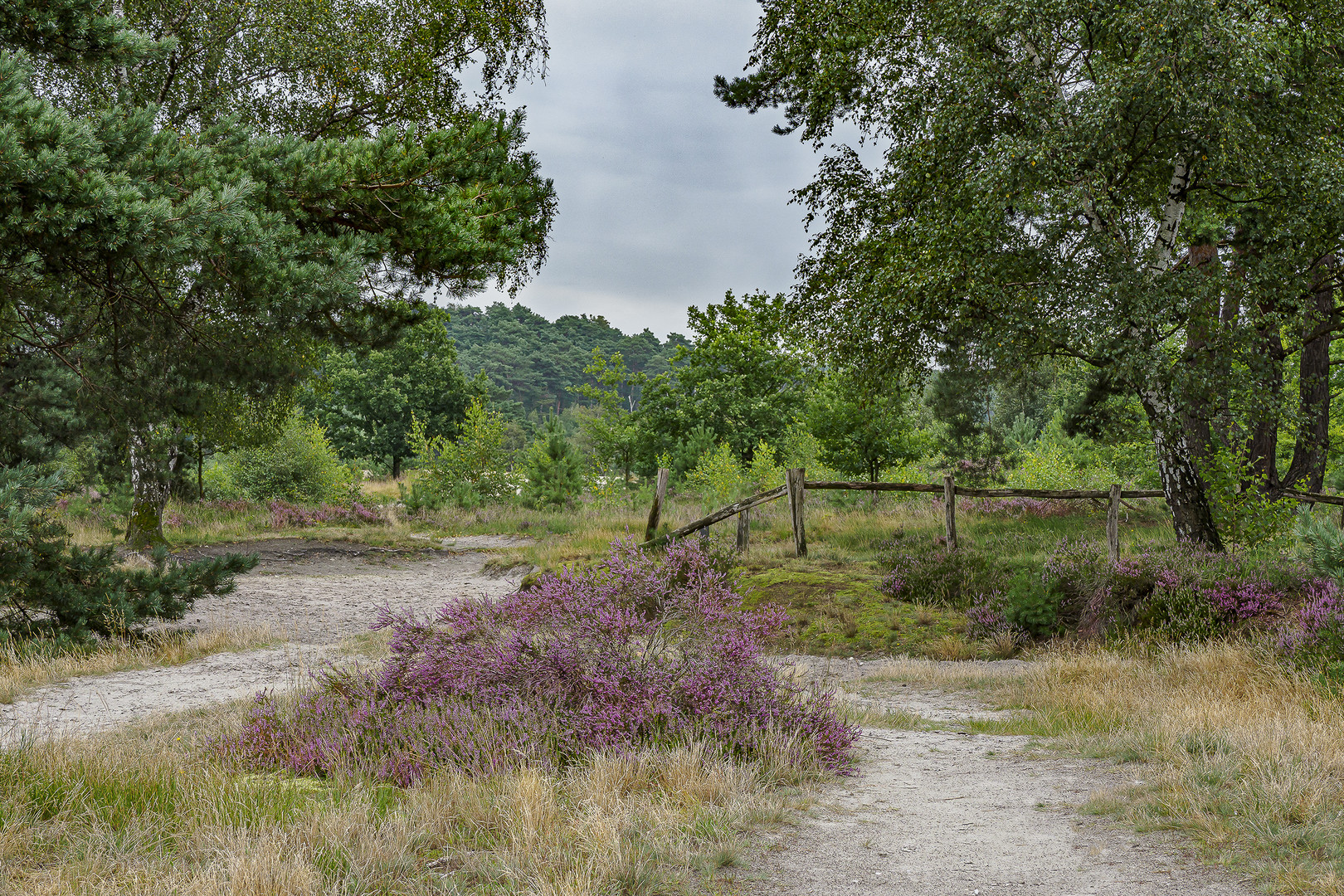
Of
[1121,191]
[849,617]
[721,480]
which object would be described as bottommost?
[849,617]

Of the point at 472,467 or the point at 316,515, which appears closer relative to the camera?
the point at 316,515

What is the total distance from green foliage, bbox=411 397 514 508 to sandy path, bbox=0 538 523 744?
6.20 metres

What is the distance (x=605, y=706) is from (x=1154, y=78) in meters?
8.78

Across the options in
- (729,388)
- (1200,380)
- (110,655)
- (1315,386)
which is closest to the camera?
(110,655)

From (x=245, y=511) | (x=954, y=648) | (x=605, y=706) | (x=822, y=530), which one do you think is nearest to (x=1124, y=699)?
(x=954, y=648)

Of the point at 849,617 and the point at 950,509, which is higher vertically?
the point at 950,509

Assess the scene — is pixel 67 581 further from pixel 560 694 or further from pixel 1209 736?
pixel 1209 736

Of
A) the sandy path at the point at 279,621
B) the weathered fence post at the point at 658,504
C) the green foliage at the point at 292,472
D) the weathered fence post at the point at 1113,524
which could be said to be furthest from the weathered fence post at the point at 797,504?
the green foliage at the point at 292,472

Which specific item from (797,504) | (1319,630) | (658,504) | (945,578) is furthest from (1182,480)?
(658,504)

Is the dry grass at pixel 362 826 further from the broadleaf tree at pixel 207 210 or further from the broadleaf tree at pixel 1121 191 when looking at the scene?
the broadleaf tree at pixel 1121 191

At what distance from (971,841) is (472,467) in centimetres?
2492

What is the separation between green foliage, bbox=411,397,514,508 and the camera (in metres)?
26.8

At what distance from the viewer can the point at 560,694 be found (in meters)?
4.94

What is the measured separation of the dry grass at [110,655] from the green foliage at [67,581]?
230mm
